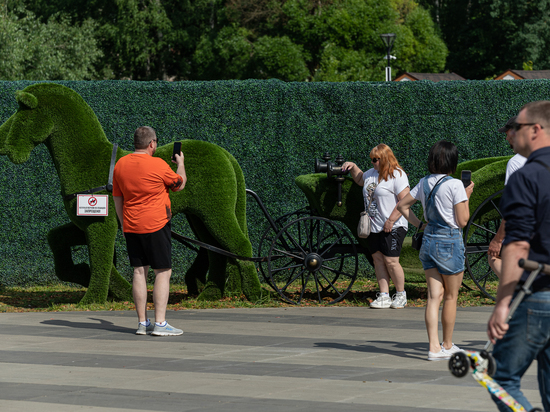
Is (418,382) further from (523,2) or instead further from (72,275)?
(523,2)

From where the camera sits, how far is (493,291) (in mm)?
9109

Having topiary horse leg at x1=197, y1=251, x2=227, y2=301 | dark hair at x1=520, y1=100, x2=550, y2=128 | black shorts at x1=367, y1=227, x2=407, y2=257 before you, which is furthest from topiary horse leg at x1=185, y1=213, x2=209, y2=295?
dark hair at x1=520, y1=100, x2=550, y2=128

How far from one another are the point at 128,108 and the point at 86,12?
96.9 feet

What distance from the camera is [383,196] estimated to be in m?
8.01

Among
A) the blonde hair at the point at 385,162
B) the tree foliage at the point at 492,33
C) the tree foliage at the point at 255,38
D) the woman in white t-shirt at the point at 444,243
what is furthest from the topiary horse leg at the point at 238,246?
the tree foliage at the point at 492,33

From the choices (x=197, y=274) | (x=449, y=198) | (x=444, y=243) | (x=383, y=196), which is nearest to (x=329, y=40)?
(x=197, y=274)

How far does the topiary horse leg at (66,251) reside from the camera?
341 inches

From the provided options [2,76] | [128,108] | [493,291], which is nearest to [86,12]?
[2,76]

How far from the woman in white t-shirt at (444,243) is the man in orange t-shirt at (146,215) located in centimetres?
243

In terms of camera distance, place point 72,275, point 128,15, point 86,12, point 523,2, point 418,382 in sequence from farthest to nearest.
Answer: point 523,2 < point 86,12 < point 128,15 < point 72,275 < point 418,382

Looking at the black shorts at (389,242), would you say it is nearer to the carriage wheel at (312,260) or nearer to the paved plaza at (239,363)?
the carriage wheel at (312,260)

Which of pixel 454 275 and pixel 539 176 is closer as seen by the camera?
pixel 539 176

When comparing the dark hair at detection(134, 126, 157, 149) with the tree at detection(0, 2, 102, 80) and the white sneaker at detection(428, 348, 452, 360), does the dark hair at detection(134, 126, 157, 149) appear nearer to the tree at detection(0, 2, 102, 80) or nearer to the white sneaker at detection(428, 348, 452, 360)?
the white sneaker at detection(428, 348, 452, 360)

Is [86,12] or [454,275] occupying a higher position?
[86,12]
